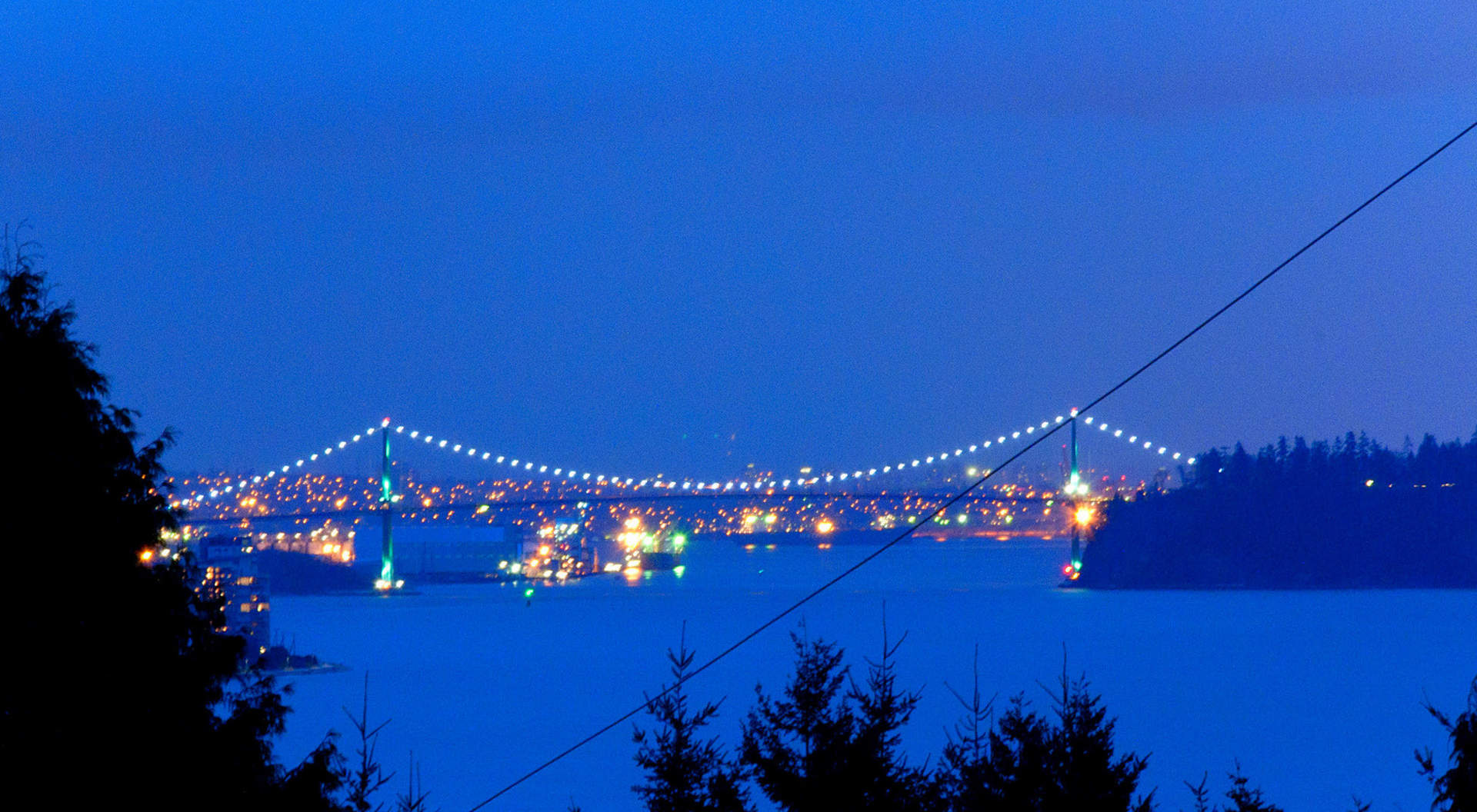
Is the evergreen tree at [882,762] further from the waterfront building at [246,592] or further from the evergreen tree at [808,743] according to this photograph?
the waterfront building at [246,592]

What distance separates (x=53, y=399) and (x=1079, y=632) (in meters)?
21.2

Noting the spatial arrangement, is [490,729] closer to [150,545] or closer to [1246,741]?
[1246,741]

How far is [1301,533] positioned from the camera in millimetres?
33844

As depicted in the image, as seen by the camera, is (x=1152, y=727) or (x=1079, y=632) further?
(x=1079, y=632)

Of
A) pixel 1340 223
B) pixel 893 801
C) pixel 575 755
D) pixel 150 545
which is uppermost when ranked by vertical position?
pixel 1340 223

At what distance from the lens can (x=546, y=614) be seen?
27.0 m

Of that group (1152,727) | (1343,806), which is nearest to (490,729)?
(1152,727)

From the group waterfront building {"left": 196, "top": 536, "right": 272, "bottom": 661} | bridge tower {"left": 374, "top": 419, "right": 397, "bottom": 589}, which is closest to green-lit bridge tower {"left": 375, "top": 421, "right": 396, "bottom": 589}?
bridge tower {"left": 374, "top": 419, "right": 397, "bottom": 589}

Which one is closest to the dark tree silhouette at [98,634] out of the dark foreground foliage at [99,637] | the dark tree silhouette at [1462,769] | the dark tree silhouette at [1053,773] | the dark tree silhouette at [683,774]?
the dark foreground foliage at [99,637]

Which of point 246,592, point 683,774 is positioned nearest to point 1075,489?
point 246,592

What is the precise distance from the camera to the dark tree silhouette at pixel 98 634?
201 centimetres

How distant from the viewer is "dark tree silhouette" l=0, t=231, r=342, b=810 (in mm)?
2012

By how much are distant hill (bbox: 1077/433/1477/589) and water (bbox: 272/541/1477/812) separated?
99cm

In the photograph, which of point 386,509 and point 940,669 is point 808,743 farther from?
point 386,509
